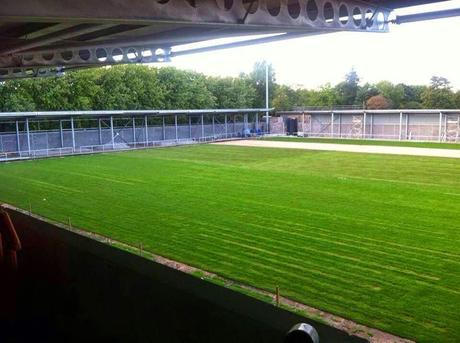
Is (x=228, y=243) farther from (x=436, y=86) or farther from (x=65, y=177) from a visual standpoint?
(x=436, y=86)

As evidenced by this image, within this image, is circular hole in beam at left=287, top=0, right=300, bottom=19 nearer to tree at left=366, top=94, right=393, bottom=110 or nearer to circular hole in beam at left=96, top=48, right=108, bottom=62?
circular hole in beam at left=96, top=48, right=108, bottom=62

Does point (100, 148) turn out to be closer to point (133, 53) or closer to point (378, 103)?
point (133, 53)

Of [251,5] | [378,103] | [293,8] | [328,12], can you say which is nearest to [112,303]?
[251,5]

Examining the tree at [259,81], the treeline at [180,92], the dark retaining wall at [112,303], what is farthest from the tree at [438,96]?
the dark retaining wall at [112,303]

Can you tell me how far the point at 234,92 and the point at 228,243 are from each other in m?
54.6

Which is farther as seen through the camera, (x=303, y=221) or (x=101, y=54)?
(x=101, y=54)

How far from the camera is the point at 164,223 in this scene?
13625 mm

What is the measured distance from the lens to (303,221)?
13555 mm

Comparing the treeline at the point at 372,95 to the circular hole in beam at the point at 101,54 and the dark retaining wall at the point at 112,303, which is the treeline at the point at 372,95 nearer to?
the circular hole in beam at the point at 101,54

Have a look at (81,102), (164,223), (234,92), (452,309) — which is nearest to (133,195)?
(164,223)

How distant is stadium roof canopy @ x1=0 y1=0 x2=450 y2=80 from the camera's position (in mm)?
6734

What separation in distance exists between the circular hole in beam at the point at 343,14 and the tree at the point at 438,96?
63.0 m

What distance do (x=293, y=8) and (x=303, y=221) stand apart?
5.91m

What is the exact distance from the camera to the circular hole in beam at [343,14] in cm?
1013
